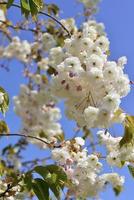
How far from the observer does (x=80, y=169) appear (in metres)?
2.54

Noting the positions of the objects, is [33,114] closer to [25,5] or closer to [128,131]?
[25,5]

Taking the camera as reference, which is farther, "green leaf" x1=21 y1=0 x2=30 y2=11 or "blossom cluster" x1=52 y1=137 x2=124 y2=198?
"green leaf" x1=21 y1=0 x2=30 y2=11

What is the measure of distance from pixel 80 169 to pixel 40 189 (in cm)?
30

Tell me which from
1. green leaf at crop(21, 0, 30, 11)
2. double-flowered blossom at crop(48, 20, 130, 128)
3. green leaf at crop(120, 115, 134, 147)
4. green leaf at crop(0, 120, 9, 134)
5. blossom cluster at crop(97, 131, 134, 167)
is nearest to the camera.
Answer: double-flowered blossom at crop(48, 20, 130, 128)

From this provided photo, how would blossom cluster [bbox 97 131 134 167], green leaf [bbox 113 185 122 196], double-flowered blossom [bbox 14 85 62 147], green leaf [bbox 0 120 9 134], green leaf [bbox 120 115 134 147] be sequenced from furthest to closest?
double-flowered blossom [bbox 14 85 62 147]
green leaf [bbox 0 120 9 134]
green leaf [bbox 113 185 122 196]
blossom cluster [bbox 97 131 134 167]
green leaf [bbox 120 115 134 147]

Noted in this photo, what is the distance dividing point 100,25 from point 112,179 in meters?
3.93

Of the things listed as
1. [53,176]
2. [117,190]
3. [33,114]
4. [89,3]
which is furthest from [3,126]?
[89,3]

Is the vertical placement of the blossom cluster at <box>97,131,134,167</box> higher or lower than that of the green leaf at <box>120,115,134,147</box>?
higher

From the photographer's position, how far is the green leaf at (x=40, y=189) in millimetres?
2297

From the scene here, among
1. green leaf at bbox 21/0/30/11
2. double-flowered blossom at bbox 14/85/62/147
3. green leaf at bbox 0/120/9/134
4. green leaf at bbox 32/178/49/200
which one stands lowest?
green leaf at bbox 32/178/49/200

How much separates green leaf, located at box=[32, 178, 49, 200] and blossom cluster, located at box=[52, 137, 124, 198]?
0.60ft

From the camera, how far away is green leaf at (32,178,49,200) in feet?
7.54

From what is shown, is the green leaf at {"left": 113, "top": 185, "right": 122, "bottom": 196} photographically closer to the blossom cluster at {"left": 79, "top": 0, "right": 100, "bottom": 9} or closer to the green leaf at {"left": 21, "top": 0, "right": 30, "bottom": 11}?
the green leaf at {"left": 21, "top": 0, "right": 30, "bottom": 11}

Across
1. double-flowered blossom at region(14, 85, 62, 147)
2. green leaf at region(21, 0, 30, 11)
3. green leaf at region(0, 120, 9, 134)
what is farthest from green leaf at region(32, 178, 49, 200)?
double-flowered blossom at region(14, 85, 62, 147)
